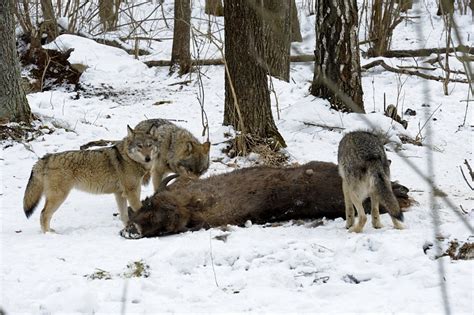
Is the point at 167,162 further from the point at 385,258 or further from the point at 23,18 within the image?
the point at 23,18

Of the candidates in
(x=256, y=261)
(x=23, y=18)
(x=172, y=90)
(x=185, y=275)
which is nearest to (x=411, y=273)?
(x=256, y=261)

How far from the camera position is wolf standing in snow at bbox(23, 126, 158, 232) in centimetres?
702

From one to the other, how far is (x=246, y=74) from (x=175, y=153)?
184 cm

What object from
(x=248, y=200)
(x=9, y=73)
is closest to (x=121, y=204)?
(x=248, y=200)

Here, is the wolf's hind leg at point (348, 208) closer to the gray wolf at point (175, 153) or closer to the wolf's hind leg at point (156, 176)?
the gray wolf at point (175, 153)

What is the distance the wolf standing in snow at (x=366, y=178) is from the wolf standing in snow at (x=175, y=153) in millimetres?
2795

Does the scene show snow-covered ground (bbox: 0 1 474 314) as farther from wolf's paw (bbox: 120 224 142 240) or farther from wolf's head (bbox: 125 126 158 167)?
wolf's head (bbox: 125 126 158 167)

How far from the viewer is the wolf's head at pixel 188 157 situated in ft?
28.1

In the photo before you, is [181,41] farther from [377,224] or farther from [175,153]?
[377,224]

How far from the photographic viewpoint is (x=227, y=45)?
9664 millimetres

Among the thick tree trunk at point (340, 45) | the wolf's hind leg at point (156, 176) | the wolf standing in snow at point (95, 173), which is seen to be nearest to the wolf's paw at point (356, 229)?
the wolf standing in snow at point (95, 173)

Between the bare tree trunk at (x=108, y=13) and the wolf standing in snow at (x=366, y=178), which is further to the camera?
the bare tree trunk at (x=108, y=13)

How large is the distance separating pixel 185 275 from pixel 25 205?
275 centimetres

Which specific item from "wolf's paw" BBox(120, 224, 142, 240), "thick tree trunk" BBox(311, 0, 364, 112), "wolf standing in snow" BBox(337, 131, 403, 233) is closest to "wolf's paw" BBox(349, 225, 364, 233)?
"wolf standing in snow" BBox(337, 131, 403, 233)
